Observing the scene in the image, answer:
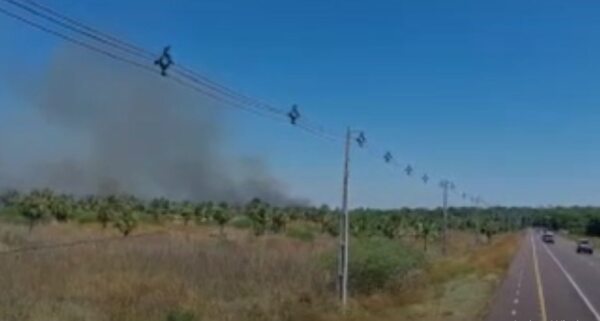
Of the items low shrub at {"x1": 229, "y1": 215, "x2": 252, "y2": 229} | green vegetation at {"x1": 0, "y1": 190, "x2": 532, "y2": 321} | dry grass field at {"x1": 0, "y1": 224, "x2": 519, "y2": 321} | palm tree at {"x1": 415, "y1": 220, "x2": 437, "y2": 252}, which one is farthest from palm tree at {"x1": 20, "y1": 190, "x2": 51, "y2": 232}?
dry grass field at {"x1": 0, "y1": 224, "x2": 519, "y2": 321}

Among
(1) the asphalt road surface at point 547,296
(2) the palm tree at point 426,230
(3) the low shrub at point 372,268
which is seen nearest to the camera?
(1) the asphalt road surface at point 547,296

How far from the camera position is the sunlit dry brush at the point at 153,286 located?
21.9 m

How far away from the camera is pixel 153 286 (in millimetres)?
26938

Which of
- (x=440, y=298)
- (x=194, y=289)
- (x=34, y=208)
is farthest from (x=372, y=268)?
(x=34, y=208)

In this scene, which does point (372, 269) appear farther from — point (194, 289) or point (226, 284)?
point (194, 289)

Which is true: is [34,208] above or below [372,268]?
above

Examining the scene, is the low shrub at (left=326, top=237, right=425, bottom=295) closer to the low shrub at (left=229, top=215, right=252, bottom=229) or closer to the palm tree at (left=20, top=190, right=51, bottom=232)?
the palm tree at (left=20, top=190, right=51, bottom=232)

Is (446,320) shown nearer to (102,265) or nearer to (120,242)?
(102,265)

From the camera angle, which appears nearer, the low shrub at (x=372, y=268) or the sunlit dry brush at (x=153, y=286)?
the sunlit dry brush at (x=153, y=286)

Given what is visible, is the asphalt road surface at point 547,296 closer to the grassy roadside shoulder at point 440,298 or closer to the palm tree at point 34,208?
the grassy roadside shoulder at point 440,298

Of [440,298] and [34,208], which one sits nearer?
[440,298]

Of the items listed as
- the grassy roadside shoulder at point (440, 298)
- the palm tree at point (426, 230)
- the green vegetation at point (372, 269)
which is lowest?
the grassy roadside shoulder at point (440, 298)

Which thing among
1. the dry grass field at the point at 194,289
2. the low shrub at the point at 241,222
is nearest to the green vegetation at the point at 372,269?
the dry grass field at the point at 194,289

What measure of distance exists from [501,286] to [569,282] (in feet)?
18.1
